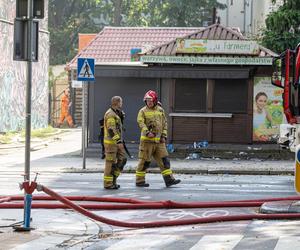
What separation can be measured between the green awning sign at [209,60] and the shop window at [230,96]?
71 cm

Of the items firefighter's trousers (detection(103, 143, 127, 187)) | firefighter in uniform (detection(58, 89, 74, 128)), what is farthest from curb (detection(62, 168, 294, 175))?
firefighter in uniform (detection(58, 89, 74, 128))

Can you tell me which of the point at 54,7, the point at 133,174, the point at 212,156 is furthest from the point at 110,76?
the point at 54,7

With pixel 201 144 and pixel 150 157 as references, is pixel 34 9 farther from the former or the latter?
pixel 201 144

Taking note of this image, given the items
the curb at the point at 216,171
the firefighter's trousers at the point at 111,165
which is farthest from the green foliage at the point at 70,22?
the firefighter's trousers at the point at 111,165

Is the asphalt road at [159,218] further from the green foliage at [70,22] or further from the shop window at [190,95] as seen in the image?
the green foliage at [70,22]

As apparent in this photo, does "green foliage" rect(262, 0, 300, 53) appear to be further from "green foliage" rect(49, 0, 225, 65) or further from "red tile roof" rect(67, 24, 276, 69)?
"green foliage" rect(49, 0, 225, 65)

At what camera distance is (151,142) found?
48.5 feet

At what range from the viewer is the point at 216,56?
74.1ft

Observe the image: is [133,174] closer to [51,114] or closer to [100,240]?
[100,240]

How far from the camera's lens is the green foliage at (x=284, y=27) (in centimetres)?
2559

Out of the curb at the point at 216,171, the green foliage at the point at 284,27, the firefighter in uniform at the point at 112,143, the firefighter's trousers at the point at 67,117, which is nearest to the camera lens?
the firefighter in uniform at the point at 112,143

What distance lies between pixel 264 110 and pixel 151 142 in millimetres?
8762

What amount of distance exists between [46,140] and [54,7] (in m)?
36.6

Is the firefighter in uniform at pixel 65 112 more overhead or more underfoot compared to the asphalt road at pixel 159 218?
more overhead
